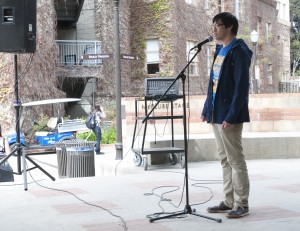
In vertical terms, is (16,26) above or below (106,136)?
above

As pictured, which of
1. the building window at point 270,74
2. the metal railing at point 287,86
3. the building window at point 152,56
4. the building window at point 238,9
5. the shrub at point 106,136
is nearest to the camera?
the shrub at point 106,136

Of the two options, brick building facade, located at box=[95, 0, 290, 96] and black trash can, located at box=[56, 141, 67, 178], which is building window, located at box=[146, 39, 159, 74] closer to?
brick building facade, located at box=[95, 0, 290, 96]

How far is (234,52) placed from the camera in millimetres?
5383

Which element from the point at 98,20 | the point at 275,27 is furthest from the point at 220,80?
the point at 275,27

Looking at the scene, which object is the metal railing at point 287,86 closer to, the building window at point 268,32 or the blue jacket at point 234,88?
the building window at point 268,32

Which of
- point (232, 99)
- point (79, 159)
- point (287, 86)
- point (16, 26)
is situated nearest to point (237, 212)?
point (232, 99)

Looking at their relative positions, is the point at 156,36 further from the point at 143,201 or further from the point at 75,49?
the point at 143,201

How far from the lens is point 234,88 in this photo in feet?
17.7

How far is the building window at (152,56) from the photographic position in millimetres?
27484

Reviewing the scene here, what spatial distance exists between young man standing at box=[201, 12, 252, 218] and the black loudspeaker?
4566 mm

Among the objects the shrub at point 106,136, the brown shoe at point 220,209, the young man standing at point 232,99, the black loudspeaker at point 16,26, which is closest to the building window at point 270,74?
the shrub at point 106,136

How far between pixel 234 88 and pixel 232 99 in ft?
0.39

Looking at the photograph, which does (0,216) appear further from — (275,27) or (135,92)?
(275,27)

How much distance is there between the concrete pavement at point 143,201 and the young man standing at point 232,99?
0.37 meters
